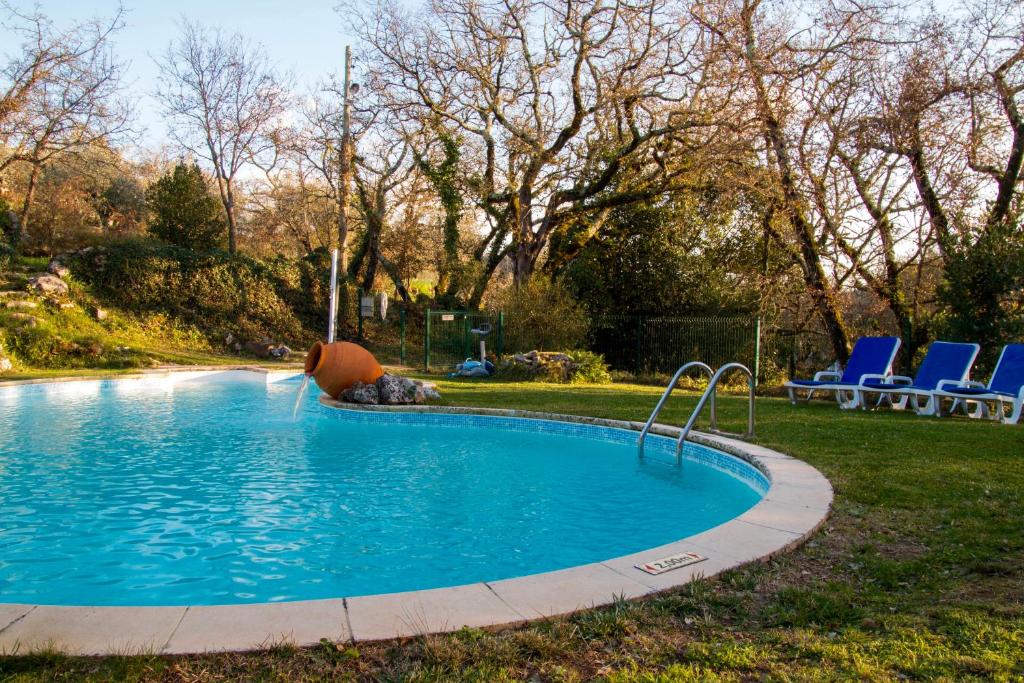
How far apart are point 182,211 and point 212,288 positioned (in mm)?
2903

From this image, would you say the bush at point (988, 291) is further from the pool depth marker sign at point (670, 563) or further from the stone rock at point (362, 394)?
the pool depth marker sign at point (670, 563)

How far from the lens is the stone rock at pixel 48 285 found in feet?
50.2

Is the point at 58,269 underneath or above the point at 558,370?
above

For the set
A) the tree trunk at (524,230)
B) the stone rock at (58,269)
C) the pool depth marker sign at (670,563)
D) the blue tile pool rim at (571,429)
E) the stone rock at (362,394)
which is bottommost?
the blue tile pool rim at (571,429)

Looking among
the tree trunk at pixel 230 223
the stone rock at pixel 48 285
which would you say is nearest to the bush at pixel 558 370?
the stone rock at pixel 48 285

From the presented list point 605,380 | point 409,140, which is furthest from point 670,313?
point 409,140

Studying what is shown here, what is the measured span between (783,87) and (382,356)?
38.7 ft

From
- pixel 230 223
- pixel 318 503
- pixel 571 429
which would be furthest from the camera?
pixel 230 223

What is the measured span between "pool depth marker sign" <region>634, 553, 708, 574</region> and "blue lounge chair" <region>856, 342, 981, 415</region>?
7.33m

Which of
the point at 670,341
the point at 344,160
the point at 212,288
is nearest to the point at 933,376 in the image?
the point at 670,341

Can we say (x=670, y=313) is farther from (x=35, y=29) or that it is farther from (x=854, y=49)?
(x=35, y=29)

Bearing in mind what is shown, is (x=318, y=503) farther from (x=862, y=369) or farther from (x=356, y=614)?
(x=862, y=369)

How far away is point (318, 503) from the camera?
5047mm

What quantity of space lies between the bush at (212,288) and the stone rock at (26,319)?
284 cm
